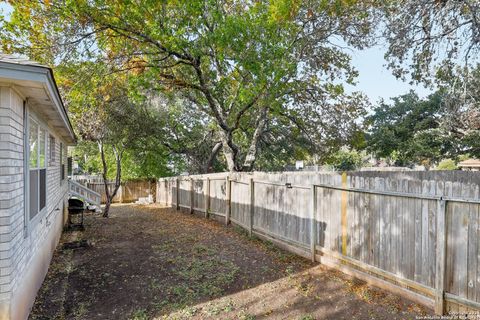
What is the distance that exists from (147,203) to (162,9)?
1405cm

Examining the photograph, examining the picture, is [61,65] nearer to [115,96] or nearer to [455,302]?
[115,96]

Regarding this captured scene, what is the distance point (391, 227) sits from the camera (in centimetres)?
456

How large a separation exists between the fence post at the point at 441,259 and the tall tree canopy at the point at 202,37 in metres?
6.14

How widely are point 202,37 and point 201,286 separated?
6.81 m

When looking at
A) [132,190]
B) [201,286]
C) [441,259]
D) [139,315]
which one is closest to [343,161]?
[132,190]

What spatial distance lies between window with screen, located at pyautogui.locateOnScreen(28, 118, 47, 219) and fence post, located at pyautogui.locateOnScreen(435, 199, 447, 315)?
18.4 feet

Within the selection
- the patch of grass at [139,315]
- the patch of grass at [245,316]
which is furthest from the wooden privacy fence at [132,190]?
the patch of grass at [245,316]

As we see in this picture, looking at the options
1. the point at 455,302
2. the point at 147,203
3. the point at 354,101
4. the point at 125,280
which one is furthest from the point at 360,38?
the point at 147,203

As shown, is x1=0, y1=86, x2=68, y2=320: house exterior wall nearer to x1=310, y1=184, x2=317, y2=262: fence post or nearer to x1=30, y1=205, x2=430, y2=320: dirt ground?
x1=30, y1=205, x2=430, y2=320: dirt ground

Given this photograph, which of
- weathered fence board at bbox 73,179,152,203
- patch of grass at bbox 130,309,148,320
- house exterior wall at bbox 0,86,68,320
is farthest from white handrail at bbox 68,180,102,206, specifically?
patch of grass at bbox 130,309,148,320

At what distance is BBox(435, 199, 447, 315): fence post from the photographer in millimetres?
3812

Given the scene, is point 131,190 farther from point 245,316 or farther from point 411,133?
point 411,133

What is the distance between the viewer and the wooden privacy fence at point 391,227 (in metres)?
3.70

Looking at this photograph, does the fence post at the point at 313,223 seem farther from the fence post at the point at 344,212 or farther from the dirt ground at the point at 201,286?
the fence post at the point at 344,212
